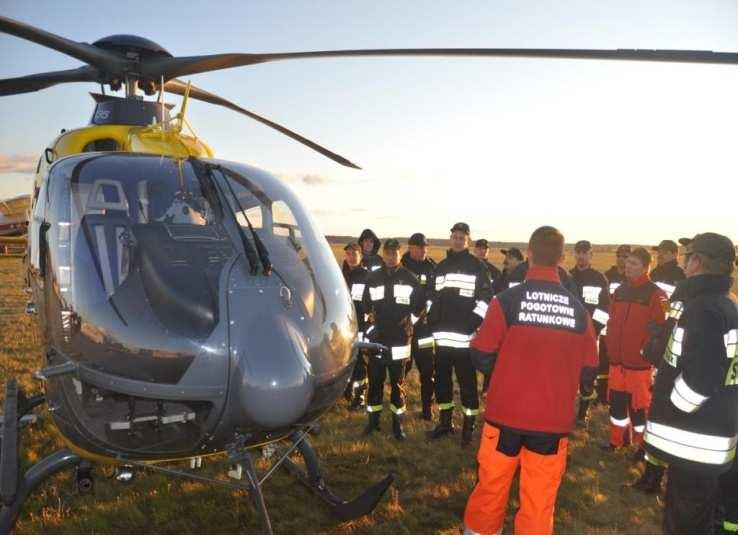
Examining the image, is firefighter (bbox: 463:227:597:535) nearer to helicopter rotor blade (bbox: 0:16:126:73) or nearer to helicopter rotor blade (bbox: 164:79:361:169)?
helicopter rotor blade (bbox: 164:79:361:169)

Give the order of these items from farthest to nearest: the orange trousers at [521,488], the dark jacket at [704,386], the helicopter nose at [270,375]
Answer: the orange trousers at [521,488] < the dark jacket at [704,386] < the helicopter nose at [270,375]

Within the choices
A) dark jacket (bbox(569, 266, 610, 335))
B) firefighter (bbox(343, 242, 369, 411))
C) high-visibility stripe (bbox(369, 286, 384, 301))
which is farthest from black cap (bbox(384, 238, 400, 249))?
dark jacket (bbox(569, 266, 610, 335))

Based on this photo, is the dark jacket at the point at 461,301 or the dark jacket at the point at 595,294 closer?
the dark jacket at the point at 461,301

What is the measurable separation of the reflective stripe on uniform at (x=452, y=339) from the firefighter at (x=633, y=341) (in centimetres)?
169

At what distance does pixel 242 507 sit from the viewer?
4480 mm

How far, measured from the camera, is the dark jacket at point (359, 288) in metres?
7.39

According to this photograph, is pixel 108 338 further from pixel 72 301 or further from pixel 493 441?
pixel 493 441

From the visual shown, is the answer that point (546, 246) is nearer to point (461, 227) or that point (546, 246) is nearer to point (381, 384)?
point (461, 227)

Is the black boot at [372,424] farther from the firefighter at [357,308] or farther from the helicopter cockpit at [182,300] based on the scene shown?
the helicopter cockpit at [182,300]

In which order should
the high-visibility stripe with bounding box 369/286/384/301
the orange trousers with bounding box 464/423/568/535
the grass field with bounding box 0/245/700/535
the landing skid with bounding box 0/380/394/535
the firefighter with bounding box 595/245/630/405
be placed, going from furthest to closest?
the firefighter with bounding box 595/245/630/405, the high-visibility stripe with bounding box 369/286/384/301, the grass field with bounding box 0/245/700/535, the orange trousers with bounding box 464/423/568/535, the landing skid with bounding box 0/380/394/535

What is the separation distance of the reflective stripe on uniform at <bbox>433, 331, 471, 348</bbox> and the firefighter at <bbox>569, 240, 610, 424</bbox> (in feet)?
7.18

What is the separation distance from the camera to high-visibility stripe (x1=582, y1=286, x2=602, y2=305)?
768cm

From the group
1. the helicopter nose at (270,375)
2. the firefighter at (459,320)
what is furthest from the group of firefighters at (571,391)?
the firefighter at (459,320)

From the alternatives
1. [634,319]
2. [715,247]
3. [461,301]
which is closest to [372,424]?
[461,301]
